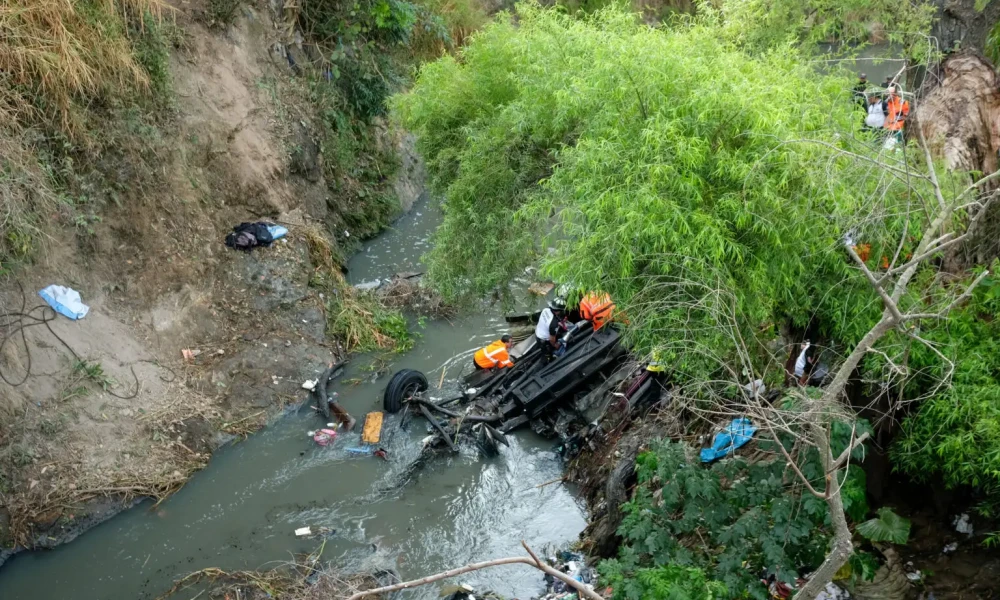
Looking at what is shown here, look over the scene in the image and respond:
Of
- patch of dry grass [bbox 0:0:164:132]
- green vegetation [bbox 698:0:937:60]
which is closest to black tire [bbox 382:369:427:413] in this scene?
patch of dry grass [bbox 0:0:164:132]

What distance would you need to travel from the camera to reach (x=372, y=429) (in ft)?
29.0

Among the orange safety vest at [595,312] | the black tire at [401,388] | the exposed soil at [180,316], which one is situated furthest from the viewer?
the black tire at [401,388]

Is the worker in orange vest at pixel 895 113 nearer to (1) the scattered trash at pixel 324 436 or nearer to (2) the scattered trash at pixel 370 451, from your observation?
(2) the scattered trash at pixel 370 451

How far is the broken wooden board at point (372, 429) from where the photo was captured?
8750 millimetres

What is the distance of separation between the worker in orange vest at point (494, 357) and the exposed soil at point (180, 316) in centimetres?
228

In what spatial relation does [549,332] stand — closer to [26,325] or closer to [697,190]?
[697,190]

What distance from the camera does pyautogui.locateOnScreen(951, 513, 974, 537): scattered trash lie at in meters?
5.57

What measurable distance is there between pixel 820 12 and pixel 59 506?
1197cm

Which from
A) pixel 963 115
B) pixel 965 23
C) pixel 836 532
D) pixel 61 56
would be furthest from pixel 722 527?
pixel 61 56

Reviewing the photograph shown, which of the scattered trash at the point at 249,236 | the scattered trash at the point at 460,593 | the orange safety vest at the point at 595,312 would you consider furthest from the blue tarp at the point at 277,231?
the scattered trash at the point at 460,593

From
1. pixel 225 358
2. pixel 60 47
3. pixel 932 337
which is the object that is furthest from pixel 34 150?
pixel 932 337

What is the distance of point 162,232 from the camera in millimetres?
9664

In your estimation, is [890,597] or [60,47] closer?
[890,597]

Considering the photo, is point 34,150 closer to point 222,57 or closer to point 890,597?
point 222,57
